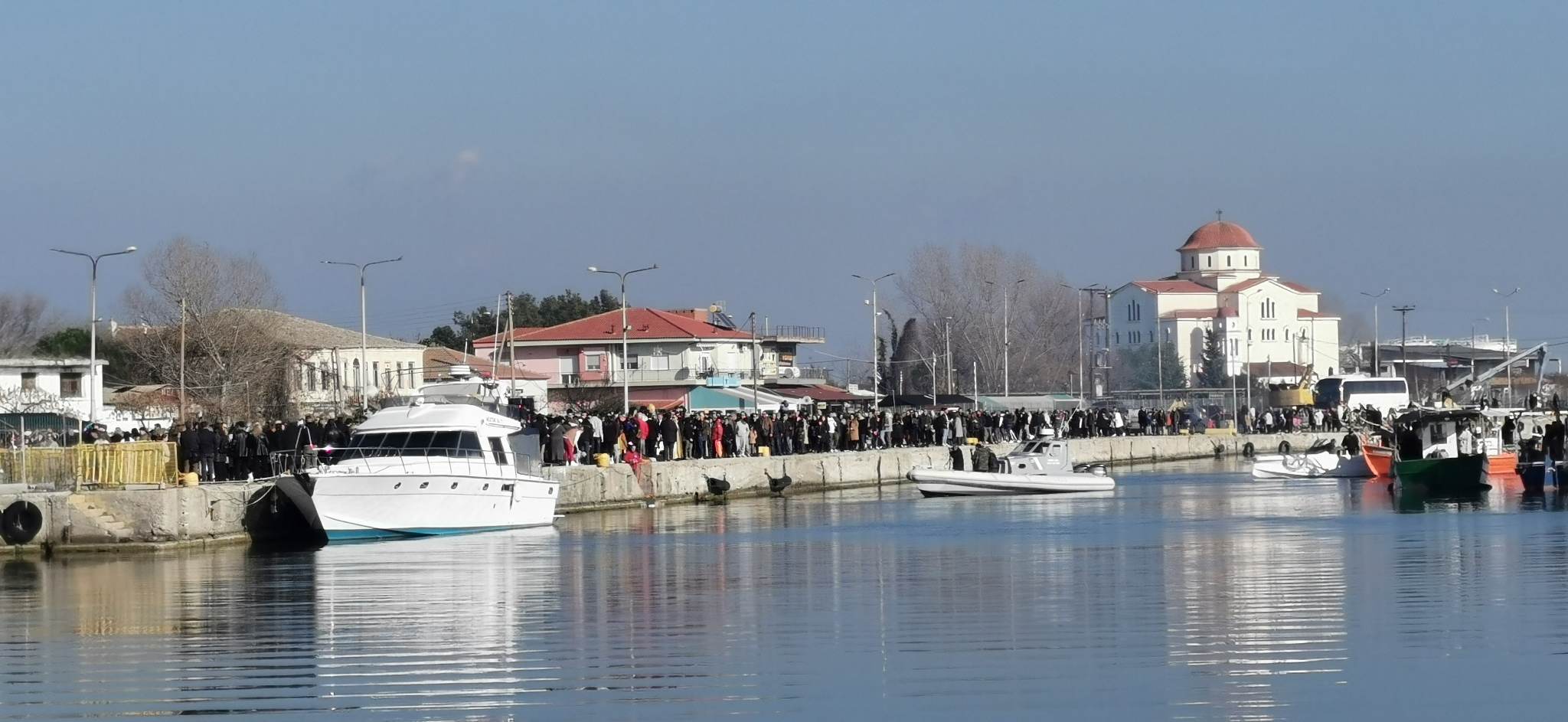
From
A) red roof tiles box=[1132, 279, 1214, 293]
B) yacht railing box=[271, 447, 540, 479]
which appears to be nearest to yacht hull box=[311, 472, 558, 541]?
yacht railing box=[271, 447, 540, 479]

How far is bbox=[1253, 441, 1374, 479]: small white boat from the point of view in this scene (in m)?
62.6

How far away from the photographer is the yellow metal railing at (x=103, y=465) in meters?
34.7

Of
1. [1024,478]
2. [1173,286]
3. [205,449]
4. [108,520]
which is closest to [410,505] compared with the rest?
[205,449]

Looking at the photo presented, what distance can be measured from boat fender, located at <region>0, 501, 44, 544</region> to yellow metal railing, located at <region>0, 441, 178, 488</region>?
99cm

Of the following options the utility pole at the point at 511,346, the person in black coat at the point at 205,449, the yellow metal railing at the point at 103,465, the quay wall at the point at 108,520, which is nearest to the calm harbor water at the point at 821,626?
the quay wall at the point at 108,520

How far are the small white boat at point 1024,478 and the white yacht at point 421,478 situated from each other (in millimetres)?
17212

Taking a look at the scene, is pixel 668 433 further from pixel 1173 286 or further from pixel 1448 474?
pixel 1173 286

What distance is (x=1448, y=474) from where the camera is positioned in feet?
165

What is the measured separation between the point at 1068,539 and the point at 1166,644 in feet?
54.0

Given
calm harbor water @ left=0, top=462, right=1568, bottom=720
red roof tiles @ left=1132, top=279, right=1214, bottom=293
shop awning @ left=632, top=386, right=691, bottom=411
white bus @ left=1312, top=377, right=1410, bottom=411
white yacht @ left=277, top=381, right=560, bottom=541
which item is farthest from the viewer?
red roof tiles @ left=1132, top=279, right=1214, bottom=293

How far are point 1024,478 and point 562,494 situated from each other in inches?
588

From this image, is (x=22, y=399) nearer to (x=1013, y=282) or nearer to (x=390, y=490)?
(x=390, y=490)

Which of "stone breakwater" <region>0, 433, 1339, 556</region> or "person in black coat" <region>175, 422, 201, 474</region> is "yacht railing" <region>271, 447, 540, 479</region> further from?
"person in black coat" <region>175, 422, 201, 474</region>

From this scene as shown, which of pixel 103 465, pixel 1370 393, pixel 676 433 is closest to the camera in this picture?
pixel 103 465
